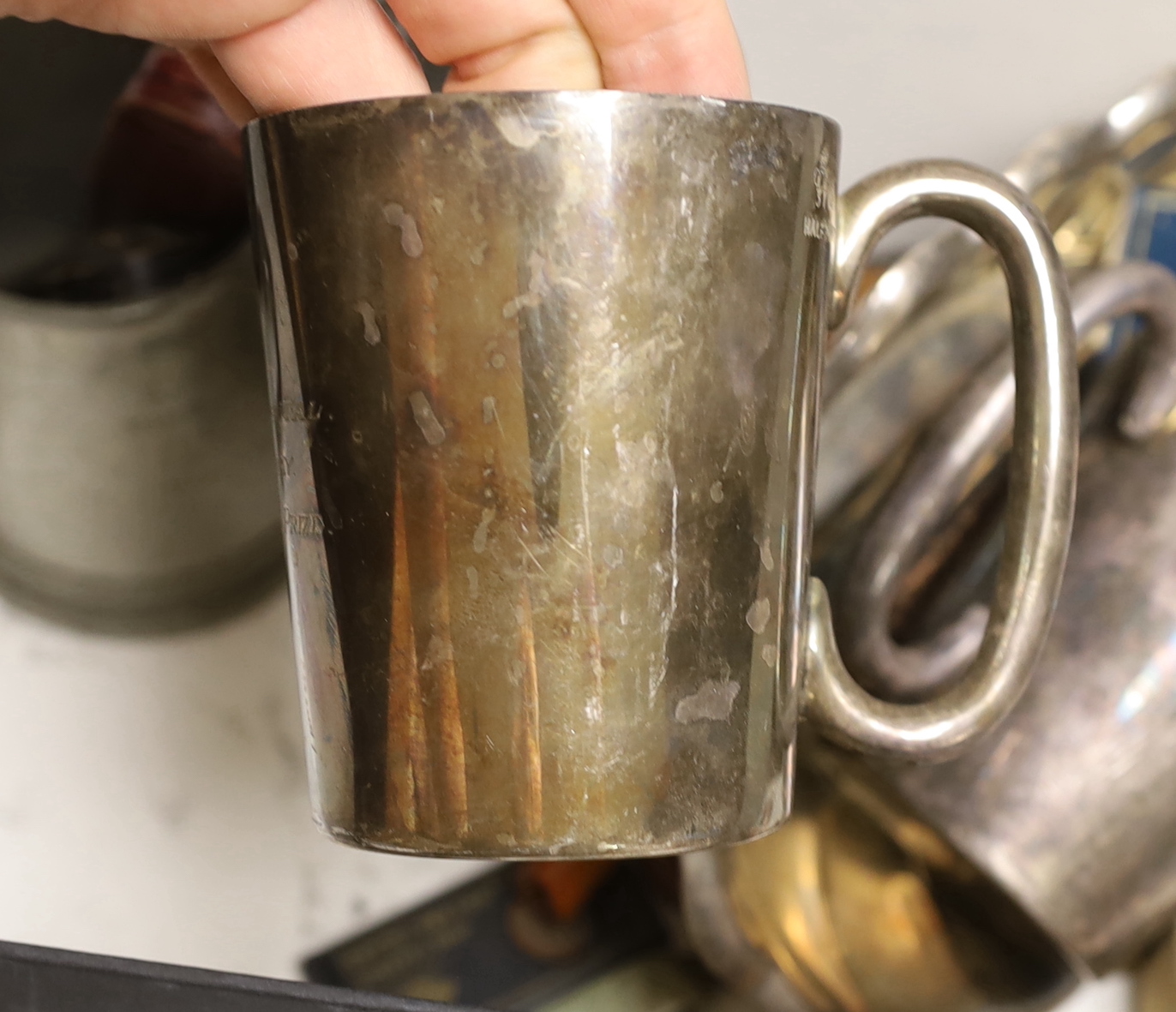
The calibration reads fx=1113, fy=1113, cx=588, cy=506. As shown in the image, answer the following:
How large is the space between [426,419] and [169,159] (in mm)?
255

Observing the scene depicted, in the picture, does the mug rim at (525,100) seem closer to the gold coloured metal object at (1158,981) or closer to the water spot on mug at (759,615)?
the water spot on mug at (759,615)

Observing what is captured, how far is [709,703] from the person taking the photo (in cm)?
24

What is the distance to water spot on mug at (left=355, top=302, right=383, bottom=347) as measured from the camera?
225 mm

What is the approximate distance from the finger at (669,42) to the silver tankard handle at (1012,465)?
70 mm

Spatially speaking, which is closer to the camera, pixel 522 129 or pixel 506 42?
pixel 522 129

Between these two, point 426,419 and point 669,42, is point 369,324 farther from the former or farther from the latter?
point 669,42

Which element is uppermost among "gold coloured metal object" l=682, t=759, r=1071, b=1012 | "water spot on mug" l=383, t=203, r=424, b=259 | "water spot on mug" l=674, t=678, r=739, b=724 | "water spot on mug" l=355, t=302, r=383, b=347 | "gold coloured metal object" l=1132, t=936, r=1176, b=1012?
"water spot on mug" l=383, t=203, r=424, b=259

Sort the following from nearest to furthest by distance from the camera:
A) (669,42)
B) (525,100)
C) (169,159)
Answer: (525,100)
(669,42)
(169,159)

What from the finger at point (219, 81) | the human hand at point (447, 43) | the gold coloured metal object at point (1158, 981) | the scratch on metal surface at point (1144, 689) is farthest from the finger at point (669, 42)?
the gold coloured metal object at point (1158, 981)

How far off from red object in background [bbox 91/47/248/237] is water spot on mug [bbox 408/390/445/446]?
0.23 meters

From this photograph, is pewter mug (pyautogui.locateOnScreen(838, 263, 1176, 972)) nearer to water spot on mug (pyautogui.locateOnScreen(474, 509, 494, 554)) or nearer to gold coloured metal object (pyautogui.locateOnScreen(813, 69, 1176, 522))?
gold coloured metal object (pyautogui.locateOnScreen(813, 69, 1176, 522))

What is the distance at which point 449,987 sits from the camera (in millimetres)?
427

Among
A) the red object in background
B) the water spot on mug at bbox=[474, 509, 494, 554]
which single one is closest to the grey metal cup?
the red object in background

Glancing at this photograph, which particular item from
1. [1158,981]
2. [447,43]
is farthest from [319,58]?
[1158,981]
